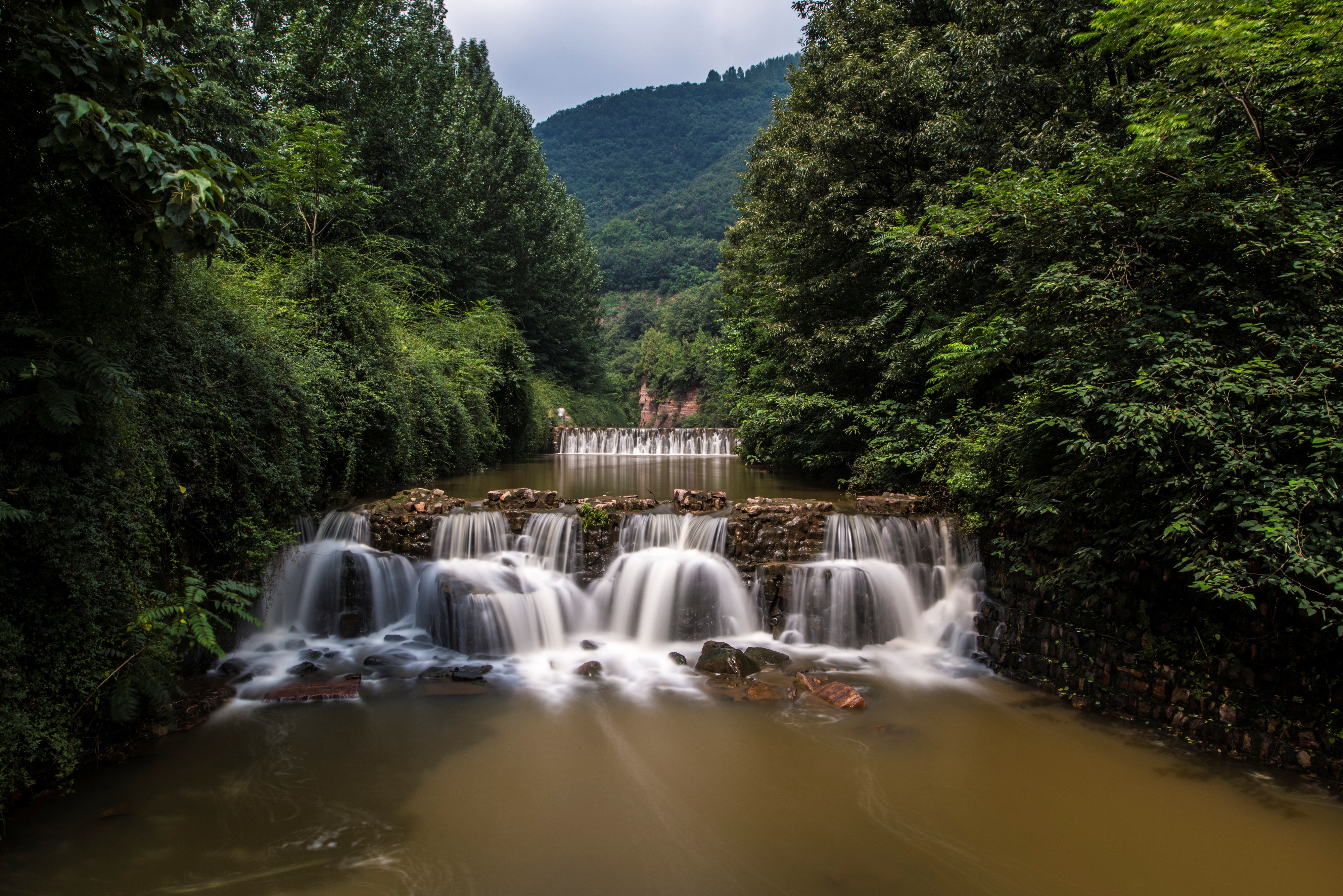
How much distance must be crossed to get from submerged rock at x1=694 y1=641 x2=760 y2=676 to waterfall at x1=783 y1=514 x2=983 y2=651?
1187 millimetres

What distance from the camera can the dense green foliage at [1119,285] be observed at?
5297mm

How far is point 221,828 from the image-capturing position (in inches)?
186

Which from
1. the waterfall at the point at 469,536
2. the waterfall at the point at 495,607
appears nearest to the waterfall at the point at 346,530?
the waterfall at the point at 469,536

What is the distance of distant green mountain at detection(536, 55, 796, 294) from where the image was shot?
9738 cm

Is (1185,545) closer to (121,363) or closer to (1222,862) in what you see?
(1222,862)

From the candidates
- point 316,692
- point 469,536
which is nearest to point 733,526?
point 469,536

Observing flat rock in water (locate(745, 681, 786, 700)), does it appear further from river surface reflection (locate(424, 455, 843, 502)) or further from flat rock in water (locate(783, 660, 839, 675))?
river surface reflection (locate(424, 455, 843, 502))

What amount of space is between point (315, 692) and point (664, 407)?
52.5m

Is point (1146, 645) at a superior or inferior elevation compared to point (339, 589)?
superior

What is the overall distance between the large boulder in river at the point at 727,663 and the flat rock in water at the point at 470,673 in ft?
8.07

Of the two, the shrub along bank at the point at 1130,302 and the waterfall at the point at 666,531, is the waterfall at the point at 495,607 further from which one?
the shrub along bank at the point at 1130,302

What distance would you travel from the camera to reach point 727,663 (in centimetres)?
768

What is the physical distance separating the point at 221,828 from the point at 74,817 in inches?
38.7

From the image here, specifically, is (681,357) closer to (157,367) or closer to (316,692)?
(316,692)
